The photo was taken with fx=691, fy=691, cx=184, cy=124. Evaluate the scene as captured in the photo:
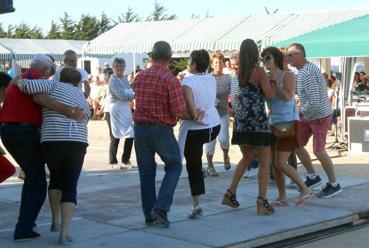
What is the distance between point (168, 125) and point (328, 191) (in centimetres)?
261

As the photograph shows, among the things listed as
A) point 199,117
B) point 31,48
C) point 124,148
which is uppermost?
point 31,48

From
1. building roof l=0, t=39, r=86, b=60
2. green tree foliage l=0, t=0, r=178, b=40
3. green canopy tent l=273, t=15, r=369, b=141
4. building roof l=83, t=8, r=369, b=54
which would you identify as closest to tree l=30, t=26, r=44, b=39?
green tree foliage l=0, t=0, r=178, b=40

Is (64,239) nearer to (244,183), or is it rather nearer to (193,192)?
(193,192)

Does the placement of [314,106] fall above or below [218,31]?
below

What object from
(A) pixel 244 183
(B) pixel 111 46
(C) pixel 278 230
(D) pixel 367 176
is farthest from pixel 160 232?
(B) pixel 111 46

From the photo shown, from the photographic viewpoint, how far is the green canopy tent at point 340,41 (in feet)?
41.7

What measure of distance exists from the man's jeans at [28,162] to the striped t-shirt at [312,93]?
3342 millimetres

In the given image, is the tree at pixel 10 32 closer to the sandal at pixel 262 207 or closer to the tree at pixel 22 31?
the tree at pixel 22 31

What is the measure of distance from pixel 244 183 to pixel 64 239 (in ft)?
11.9

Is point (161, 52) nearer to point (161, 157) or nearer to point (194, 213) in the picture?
point (161, 157)

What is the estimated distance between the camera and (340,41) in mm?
13203

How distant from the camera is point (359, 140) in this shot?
1219 centimetres

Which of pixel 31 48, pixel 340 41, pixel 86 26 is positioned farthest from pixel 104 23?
pixel 340 41

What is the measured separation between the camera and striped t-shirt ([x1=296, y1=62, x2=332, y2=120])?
7.86 meters
